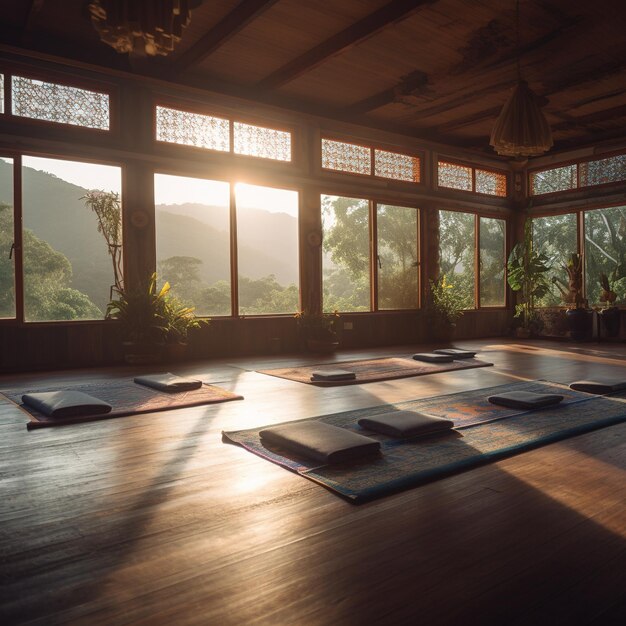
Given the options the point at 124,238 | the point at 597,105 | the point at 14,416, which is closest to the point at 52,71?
the point at 124,238

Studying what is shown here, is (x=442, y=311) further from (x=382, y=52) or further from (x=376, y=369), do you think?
(x=382, y=52)

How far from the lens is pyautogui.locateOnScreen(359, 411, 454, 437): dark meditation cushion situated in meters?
2.66

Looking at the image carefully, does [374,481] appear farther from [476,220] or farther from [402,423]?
[476,220]

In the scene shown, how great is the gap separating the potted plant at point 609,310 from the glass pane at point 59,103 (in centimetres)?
730

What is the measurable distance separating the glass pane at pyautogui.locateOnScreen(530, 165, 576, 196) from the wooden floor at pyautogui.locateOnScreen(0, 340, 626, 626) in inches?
301

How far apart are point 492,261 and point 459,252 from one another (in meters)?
0.80

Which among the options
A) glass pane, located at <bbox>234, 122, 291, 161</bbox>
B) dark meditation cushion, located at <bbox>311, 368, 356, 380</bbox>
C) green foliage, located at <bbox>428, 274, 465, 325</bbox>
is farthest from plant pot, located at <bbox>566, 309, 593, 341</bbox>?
dark meditation cushion, located at <bbox>311, 368, 356, 380</bbox>

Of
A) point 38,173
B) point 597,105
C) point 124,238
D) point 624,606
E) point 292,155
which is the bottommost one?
point 624,606

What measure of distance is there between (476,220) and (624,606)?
8.74 meters

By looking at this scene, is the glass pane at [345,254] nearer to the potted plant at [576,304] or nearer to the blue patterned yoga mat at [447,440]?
the potted plant at [576,304]

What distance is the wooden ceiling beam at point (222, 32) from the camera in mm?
4785

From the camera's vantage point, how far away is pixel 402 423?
2.71 m

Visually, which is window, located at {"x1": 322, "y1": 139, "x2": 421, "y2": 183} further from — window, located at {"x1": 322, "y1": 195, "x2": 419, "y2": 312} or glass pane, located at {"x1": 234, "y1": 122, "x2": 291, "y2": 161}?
glass pane, located at {"x1": 234, "y1": 122, "x2": 291, "y2": 161}

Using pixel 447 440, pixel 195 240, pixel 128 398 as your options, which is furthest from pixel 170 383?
pixel 195 240
